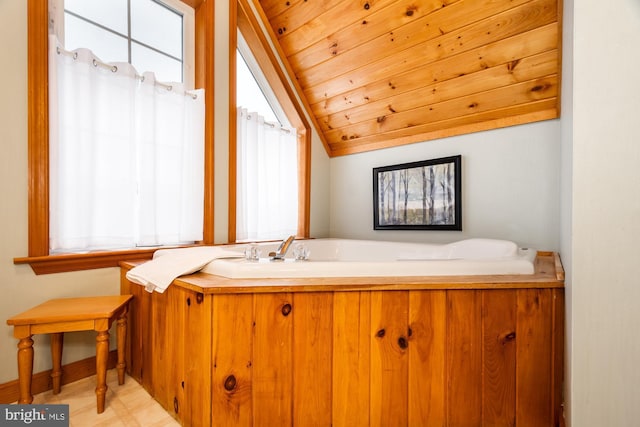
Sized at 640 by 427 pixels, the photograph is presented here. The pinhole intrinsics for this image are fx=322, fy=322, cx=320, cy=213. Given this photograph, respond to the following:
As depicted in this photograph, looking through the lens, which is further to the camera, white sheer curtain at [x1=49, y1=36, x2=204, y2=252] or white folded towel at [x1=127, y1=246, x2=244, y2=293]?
white sheer curtain at [x1=49, y1=36, x2=204, y2=252]

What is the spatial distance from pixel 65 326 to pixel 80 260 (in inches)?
17.8

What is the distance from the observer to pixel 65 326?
4.46 feet

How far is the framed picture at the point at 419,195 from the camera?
2.43 metres

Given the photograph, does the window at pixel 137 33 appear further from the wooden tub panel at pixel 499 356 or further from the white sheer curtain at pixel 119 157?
the wooden tub panel at pixel 499 356

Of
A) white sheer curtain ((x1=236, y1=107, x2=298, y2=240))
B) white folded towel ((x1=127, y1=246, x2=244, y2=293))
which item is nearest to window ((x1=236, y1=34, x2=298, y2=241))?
white sheer curtain ((x1=236, y1=107, x2=298, y2=240))

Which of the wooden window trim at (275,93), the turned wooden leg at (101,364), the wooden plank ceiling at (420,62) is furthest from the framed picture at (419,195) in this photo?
the turned wooden leg at (101,364)

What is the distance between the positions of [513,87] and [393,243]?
1.33m

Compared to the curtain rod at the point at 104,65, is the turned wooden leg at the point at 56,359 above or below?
below

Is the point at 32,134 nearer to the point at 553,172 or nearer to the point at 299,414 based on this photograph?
the point at 299,414

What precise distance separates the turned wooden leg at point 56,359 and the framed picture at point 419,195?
7.49 feet

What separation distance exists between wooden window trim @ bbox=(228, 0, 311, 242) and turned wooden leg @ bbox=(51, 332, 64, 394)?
3.69ft

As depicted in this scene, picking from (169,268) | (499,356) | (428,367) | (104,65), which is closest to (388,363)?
(428,367)

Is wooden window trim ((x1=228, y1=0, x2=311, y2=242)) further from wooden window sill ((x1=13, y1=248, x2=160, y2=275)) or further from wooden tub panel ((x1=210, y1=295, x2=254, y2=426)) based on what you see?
wooden tub panel ((x1=210, y1=295, x2=254, y2=426))

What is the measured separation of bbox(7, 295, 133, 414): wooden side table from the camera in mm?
1307
